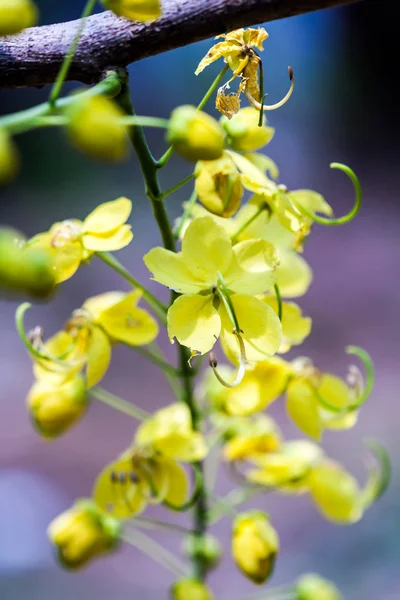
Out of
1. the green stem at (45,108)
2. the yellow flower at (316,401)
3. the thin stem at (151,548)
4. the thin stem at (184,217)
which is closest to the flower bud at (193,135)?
the green stem at (45,108)

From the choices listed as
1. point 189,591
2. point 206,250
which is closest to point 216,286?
point 206,250

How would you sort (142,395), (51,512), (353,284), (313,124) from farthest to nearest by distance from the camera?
(313,124)
(353,284)
(142,395)
(51,512)

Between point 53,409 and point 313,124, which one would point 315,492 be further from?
point 313,124

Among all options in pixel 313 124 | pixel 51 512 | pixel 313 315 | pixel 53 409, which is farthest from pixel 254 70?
pixel 313 124

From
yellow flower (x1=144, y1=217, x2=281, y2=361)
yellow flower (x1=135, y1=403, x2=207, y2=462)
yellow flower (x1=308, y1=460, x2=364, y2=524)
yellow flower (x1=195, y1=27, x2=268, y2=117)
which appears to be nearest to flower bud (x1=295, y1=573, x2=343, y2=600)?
yellow flower (x1=308, y1=460, x2=364, y2=524)

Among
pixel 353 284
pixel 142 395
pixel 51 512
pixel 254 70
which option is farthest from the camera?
pixel 353 284

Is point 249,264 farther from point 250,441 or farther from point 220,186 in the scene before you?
point 250,441

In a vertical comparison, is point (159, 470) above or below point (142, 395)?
above
